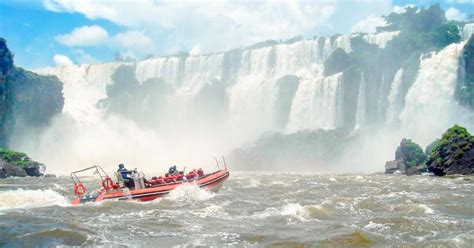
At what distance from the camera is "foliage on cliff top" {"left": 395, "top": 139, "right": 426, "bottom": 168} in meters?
33.9

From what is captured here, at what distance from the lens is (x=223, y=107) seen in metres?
67.2

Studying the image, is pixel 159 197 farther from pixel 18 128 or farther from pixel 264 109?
pixel 18 128

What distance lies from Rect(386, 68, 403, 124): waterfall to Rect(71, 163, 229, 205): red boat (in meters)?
32.1

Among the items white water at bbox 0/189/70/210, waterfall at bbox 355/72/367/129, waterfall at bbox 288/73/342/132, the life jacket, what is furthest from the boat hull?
waterfall at bbox 355/72/367/129

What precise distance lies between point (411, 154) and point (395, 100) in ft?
50.1

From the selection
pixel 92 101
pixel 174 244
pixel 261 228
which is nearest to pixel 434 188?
pixel 261 228

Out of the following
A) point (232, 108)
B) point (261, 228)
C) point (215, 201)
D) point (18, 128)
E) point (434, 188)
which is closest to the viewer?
point (261, 228)

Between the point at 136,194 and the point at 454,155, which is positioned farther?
the point at 454,155

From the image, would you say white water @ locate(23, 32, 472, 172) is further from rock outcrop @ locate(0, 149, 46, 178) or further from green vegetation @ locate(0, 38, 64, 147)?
rock outcrop @ locate(0, 149, 46, 178)

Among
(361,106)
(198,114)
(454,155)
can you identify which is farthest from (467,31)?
(198,114)

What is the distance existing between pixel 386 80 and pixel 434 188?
33.7m

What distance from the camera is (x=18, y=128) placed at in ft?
199

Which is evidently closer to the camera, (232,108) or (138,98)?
(232,108)

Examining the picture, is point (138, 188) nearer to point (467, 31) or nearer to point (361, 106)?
point (361, 106)
